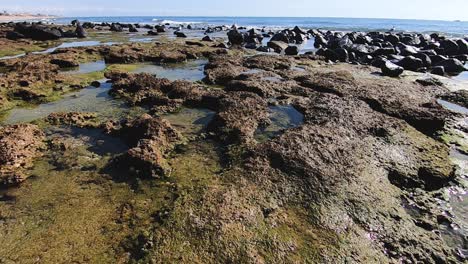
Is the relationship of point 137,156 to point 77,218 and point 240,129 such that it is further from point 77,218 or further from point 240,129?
point 240,129

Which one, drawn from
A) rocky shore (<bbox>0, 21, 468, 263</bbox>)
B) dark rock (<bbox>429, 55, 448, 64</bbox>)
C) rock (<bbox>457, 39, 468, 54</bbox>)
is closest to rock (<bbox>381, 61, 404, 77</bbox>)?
rocky shore (<bbox>0, 21, 468, 263</bbox>)

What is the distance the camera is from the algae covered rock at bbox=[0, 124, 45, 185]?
643 centimetres

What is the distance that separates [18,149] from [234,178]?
16.0 ft

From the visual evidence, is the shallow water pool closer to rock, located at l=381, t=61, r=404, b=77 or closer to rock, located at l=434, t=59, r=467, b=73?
rock, located at l=381, t=61, r=404, b=77

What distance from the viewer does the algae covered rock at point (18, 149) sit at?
21.1ft

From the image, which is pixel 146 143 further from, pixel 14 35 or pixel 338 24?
pixel 338 24

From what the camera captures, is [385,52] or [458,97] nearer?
[458,97]

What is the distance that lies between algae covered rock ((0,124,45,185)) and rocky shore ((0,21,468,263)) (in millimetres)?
40

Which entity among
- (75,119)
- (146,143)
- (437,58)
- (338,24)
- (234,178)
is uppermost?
(338,24)

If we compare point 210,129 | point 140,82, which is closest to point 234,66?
point 140,82

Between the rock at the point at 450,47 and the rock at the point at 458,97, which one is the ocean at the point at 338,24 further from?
the rock at the point at 458,97

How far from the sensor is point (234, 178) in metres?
6.41

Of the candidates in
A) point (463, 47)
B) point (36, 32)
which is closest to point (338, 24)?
point (463, 47)

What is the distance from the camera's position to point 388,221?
559cm
